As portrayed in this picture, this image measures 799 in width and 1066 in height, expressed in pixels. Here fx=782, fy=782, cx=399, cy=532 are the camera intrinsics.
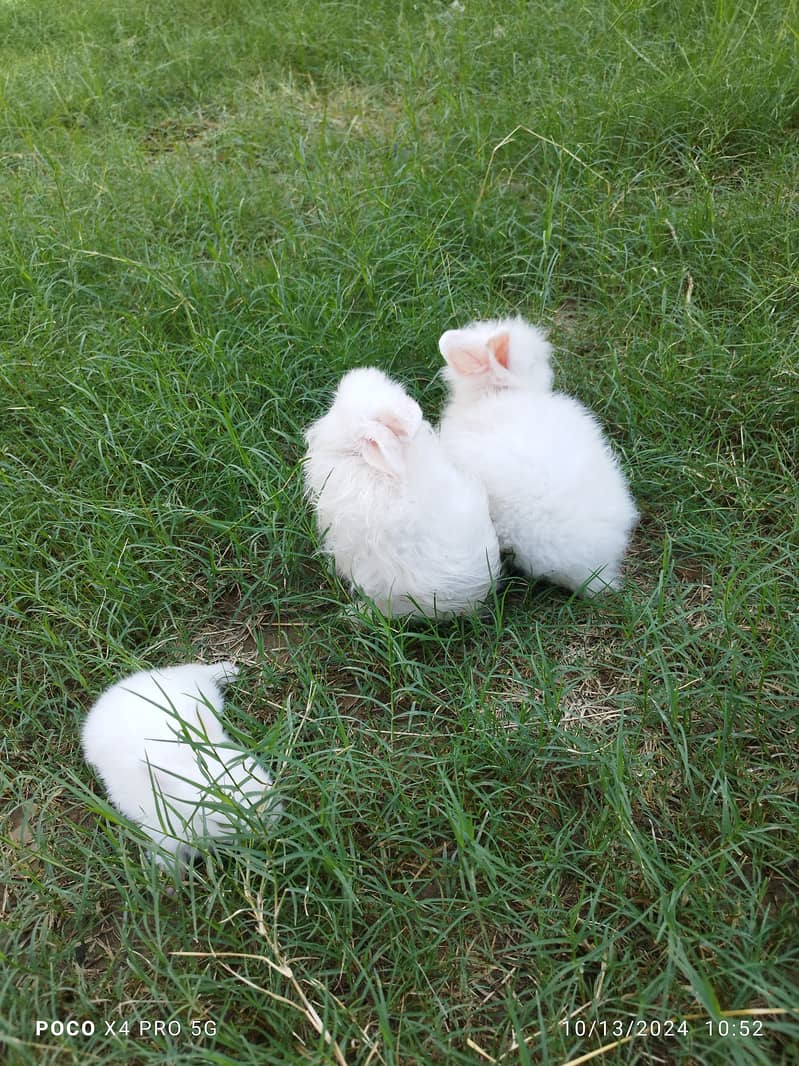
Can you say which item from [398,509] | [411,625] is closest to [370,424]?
[398,509]

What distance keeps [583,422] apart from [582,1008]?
1.55 m

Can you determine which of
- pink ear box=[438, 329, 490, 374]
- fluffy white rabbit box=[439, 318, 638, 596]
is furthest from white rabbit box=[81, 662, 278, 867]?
pink ear box=[438, 329, 490, 374]

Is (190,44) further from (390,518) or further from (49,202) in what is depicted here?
(390,518)

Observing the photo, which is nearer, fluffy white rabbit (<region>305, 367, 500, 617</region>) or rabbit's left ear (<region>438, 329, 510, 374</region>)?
fluffy white rabbit (<region>305, 367, 500, 617</region>)

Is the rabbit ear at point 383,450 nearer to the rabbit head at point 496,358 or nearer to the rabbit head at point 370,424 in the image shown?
the rabbit head at point 370,424

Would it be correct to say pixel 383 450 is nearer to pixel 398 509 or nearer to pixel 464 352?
pixel 398 509

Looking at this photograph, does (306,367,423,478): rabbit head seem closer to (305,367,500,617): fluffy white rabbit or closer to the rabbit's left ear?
Answer: (305,367,500,617): fluffy white rabbit

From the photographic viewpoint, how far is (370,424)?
210 centimetres

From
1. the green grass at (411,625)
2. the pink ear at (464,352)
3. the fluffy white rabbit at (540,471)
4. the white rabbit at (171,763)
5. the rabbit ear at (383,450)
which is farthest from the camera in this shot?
the pink ear at (464,352)

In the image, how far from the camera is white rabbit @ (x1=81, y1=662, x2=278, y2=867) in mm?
1752

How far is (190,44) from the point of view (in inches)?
191

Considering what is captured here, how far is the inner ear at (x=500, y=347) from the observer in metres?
2.49

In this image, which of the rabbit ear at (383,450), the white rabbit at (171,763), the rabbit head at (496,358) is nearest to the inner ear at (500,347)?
the rabbit head at (496,358)

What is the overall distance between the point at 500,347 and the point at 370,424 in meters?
0.65
